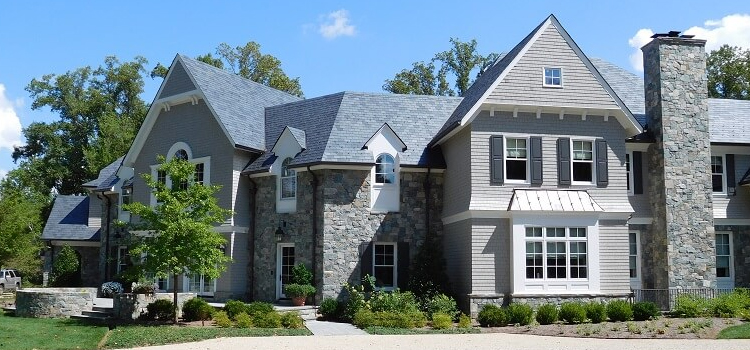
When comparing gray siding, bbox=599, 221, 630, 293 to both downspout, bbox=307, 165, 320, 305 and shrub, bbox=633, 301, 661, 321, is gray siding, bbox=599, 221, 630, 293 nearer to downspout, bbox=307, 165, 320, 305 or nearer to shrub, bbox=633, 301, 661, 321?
shrub, bbox=633, 301, 661, 321

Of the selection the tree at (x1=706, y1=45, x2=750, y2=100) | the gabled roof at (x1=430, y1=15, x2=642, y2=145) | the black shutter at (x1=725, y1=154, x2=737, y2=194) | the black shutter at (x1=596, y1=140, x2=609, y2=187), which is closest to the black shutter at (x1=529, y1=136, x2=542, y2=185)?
the black shutter at (x1=596, y1=140, x2=609, y2=187)

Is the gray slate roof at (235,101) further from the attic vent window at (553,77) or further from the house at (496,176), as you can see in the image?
the attic vent window at (553,77)

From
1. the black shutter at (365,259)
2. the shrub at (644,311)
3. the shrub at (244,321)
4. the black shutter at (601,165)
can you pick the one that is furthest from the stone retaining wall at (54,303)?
the shrub at (644,311)

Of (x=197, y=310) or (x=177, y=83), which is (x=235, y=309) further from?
(x=177, y=83)

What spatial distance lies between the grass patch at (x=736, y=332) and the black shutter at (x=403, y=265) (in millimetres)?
10320

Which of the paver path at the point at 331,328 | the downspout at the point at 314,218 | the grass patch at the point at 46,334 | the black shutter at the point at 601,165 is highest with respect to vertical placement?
the black shutter at the point at 601,165

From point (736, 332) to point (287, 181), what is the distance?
50.7 feet

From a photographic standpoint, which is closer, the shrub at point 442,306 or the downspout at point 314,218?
the shrub at point 442,306

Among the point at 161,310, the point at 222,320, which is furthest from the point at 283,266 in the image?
the point at 222,320

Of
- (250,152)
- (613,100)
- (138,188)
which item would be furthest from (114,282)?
(613,100)

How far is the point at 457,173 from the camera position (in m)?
25.5

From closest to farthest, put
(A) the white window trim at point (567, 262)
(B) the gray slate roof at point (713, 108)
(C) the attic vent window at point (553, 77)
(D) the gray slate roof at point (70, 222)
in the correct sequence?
1. (A) the white window trim at point (567, 262)
2. (C) the attic vent window at point (553, 77)
3. (B) the gray slate roof at point (713, 108)
4. (D) the gray slate roof at point (70, 222)

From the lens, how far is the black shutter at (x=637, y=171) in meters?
27.0

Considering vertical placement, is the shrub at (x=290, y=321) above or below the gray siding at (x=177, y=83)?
below
